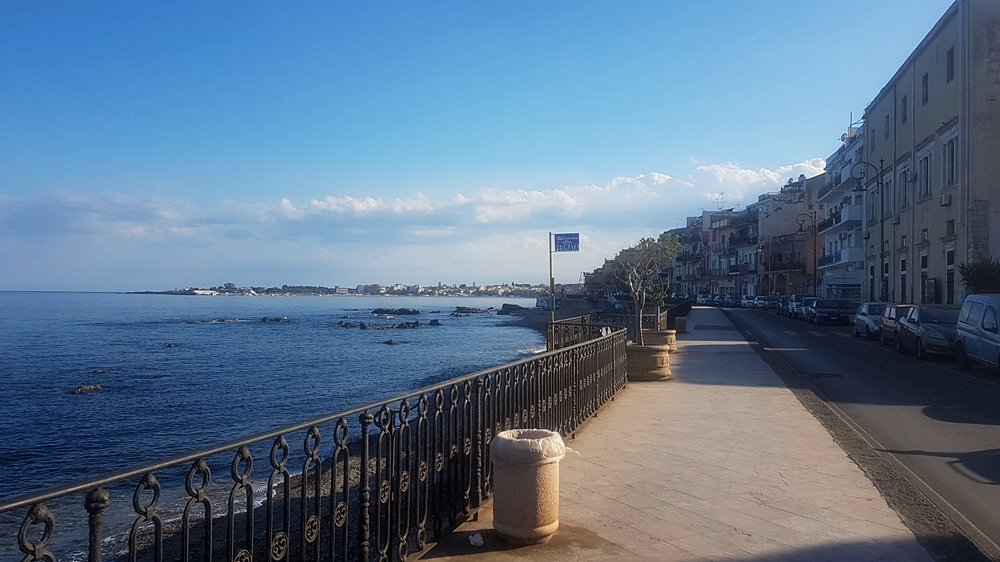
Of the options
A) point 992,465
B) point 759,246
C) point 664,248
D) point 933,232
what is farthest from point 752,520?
point 759,246

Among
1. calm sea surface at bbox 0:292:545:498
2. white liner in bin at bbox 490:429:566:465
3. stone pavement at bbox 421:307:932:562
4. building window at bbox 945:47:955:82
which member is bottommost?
calm sea surface at bbox 0:292:545:498

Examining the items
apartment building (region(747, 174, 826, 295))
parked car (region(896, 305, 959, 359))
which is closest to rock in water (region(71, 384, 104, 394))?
parked car (region(896, 305, 959, 359))

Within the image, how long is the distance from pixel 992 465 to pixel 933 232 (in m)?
30.7

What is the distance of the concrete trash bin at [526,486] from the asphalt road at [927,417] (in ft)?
10.1

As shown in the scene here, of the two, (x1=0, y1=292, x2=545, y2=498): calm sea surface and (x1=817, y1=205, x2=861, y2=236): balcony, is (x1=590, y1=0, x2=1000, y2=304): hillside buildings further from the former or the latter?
(x1=0, y1=292, x2=545, y2=498): calm sea surface

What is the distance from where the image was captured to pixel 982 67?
1098 inches

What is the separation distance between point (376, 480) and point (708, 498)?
3001 millimetres

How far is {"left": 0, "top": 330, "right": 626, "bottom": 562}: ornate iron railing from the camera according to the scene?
2.48m

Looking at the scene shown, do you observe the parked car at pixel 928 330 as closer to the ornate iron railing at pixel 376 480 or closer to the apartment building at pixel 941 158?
the apartment building at pixel 941 158

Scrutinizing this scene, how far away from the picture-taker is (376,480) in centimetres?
396

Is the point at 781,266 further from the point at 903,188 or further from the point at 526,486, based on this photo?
the point at 526,486

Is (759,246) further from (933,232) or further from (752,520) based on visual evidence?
(752,520)

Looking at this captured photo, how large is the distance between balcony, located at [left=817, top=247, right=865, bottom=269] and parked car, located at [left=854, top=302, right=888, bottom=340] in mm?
22204

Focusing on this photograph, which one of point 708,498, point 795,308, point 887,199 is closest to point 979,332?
point 708,498
